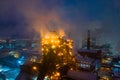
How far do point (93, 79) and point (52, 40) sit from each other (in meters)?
8.90

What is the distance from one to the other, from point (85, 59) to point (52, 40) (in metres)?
11.0

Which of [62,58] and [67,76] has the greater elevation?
[62,58]

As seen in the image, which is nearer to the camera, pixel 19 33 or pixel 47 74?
pixel 47 74

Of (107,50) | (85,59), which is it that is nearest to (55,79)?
(85,59)

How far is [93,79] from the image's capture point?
23.8 metres

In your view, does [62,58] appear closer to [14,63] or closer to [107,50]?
[14,63]

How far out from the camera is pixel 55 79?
2503 centimetres

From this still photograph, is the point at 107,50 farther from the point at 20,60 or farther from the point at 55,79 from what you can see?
the point at 55,79

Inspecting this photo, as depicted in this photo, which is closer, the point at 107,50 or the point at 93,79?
the point at 93,79

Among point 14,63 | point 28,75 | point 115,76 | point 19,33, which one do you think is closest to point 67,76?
point 28,75

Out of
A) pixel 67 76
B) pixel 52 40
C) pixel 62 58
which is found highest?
pixel 52 40

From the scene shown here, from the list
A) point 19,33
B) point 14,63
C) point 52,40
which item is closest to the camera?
point 52,40

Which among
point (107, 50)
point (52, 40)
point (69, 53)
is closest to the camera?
point (52, 40)

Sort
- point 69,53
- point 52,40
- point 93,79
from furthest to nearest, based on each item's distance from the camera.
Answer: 1. point 69,53
2. point 52,40
3. point 93,79
